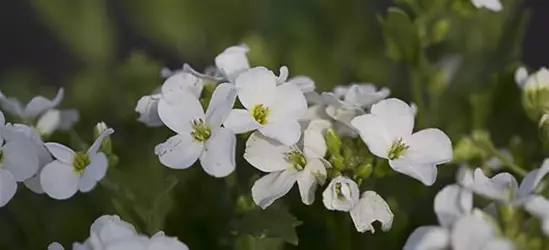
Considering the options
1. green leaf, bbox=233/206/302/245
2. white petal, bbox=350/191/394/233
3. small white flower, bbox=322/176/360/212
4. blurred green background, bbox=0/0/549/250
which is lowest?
blurred green background, bbox=0/0/549/250

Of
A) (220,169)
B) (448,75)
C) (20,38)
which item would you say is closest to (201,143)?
(220,169)

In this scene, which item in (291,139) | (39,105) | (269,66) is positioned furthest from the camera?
(269,66)

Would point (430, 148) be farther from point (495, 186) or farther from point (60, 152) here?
point (60, 152)

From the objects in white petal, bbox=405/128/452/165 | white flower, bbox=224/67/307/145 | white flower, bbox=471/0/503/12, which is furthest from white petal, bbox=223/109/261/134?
white flower, bbox=471/0/503/12

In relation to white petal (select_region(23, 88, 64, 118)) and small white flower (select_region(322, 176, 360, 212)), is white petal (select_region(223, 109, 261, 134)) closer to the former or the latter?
small white flower (select_region(322, 176, 360, 212))

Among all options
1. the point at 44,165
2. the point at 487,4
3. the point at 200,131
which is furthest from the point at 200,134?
the point at 487,4

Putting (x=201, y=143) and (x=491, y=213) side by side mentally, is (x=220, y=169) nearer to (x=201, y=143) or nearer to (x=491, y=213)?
(x=201, y=143)
